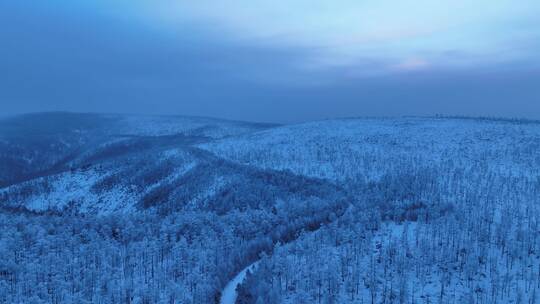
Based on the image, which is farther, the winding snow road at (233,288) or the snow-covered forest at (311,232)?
the snow-covered forest at (311,232)

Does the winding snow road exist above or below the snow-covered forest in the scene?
below

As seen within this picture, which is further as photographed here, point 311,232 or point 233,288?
point 311,232

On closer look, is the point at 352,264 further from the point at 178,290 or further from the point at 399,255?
the point at 178,290

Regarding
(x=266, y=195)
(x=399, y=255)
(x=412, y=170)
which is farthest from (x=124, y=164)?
(x=399, y=255)

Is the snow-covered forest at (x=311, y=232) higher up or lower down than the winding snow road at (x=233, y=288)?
higher up

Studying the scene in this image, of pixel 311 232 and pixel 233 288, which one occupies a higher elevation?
pixel 311 232
